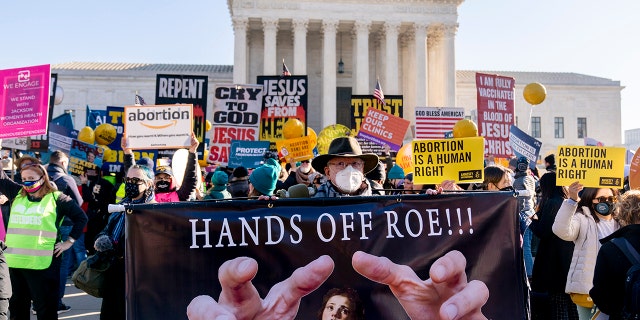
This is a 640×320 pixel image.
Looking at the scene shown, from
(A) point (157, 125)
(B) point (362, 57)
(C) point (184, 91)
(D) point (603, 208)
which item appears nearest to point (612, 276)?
(D) point (603, 208)

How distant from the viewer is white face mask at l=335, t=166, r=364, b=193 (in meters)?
4.30

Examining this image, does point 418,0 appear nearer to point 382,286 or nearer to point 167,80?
point 167,80

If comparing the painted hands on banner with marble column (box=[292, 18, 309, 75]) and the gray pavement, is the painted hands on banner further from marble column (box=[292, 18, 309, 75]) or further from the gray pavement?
marble column (box=[292, 18, 309, 75])

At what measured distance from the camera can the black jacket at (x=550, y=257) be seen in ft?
17.5

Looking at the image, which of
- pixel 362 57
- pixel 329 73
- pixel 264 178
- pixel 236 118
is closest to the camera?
pixel 264 178

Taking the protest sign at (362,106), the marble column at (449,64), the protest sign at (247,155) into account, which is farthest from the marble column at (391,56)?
the protest sign at (247,155)

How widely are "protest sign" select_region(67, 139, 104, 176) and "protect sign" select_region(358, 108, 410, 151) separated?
19.3 feet

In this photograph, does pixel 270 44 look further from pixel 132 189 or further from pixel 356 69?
pixel 132 189

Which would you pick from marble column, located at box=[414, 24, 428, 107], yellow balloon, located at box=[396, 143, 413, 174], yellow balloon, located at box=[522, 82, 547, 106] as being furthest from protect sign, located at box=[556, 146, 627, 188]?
marble column, located at box=[414, 24, 428, 107]

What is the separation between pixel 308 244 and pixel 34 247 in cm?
324

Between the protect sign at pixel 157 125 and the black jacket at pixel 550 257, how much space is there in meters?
3.85

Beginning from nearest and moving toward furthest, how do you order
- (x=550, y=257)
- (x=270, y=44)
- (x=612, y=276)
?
(x=612, y=276) → (x=550, y=257) → (x=270, y=44)

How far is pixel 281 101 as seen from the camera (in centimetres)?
1506

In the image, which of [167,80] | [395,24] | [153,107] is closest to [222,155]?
[167,80]
